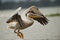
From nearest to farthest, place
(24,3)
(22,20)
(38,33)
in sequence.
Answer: (22,20)
(38,33)
(24,3)

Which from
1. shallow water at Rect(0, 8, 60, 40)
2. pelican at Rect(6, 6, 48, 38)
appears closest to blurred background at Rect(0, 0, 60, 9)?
shallow water at Rect(0, 8, 60, 40)

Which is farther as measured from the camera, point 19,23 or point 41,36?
point 41,36

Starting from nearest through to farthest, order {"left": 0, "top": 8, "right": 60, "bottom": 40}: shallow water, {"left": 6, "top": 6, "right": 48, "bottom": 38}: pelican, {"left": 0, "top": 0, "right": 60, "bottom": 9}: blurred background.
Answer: {"left": 6, "top": 6, "right": 48, "bottom": 38}: pelican < {"left": 0, "top": 8, "right": 60, "bottom": 40}: shallow water < {"left": 0, "top": 0, "right": 60, "bottom": 9}: blurred background

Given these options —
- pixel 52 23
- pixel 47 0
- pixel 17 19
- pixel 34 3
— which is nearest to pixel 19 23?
pixel 17 19

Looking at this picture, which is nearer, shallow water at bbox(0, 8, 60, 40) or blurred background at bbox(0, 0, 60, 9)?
shallow water at bbox(0, 8, 60, 40)

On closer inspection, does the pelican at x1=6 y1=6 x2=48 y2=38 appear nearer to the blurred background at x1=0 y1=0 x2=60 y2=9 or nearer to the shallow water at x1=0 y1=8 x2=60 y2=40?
the shallow water at x1=0 y1=8 x2=60 y2=40

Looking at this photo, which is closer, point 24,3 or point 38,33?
point 38,33

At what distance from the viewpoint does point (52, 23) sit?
8766mm

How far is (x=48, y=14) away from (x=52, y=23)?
2010 mm

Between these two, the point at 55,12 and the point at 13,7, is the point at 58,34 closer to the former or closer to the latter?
the point at 55,12

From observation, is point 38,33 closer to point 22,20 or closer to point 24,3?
point 22,20

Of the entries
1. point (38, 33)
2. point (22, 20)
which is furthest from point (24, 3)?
point (22, 20)

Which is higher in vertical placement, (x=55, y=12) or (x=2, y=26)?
(x=2, y=26)

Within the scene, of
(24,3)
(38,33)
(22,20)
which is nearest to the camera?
(22,20)
